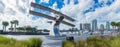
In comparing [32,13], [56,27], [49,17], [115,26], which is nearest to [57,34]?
[56,27]

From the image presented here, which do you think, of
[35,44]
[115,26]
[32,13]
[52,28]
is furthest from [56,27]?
[35,44]

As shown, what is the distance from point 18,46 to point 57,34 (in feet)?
210

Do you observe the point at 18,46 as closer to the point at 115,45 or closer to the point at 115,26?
the point at 115,45

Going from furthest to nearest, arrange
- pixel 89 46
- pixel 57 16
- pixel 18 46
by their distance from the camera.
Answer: pixel 57 16
pixel 89 46
pixel 18 46

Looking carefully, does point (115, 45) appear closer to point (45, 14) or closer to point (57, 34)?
point (45, 14)

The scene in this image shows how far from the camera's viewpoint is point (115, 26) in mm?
110000

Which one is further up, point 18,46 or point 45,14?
Result: point 45,14

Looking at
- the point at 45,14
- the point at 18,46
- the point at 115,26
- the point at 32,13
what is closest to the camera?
the point at 18,46

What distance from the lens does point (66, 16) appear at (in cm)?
7600

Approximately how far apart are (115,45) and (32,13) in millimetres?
52157

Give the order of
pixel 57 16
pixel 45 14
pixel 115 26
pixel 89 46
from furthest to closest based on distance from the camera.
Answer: pixel 115 26, pixel 57 16, pixel 45 14, pixel 89 46

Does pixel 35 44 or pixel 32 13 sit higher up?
pixel 32 13

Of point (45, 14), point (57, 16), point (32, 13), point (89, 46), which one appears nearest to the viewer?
point (89, 46)

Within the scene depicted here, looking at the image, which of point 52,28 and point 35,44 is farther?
point 52,28
